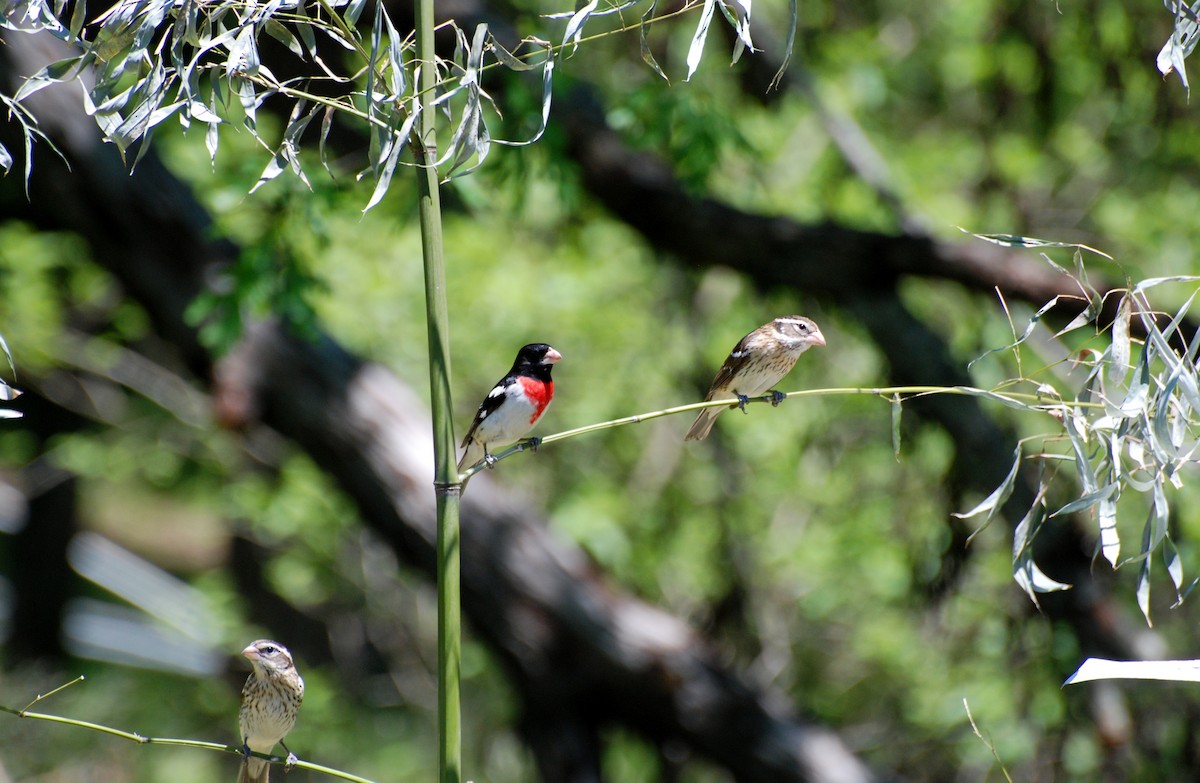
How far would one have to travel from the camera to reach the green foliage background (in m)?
7.32

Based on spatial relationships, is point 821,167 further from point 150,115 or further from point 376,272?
point 150,115

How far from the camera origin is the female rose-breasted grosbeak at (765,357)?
3.77 meters

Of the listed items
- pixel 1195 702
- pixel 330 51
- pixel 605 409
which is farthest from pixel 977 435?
pixel 605 409

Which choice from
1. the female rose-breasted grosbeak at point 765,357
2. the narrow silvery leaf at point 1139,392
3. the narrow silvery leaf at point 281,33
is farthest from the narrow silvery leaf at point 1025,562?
the female rose-breasted grosbeak at point 765,357

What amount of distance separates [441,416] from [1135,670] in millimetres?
1105

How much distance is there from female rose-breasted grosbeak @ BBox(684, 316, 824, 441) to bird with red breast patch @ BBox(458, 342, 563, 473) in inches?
18.6

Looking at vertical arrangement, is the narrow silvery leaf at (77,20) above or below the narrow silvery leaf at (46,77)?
above

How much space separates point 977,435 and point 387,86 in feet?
12.8

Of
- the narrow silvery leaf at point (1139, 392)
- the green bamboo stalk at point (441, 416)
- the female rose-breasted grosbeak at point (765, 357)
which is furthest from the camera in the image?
the female rose-breasted grosbeak at point (765, 357)

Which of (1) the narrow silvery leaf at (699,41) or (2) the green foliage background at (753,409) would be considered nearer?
(1) the narrow silvery leaf at (699,41)

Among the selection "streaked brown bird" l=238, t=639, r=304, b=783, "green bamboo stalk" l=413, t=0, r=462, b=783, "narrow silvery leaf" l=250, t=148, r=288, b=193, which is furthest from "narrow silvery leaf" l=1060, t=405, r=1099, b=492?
"streaked brown bird" l=238, t=639, r=304, b=783

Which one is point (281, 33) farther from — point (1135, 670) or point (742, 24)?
point (1135, 670)

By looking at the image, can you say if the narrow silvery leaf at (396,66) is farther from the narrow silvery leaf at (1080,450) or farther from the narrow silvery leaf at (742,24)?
the narrow silvery leaf at (1080,450)

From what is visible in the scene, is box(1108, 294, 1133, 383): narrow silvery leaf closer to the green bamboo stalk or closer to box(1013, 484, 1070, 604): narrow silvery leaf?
box(1013, 484, 1070, 604): narrow silvery leaf
